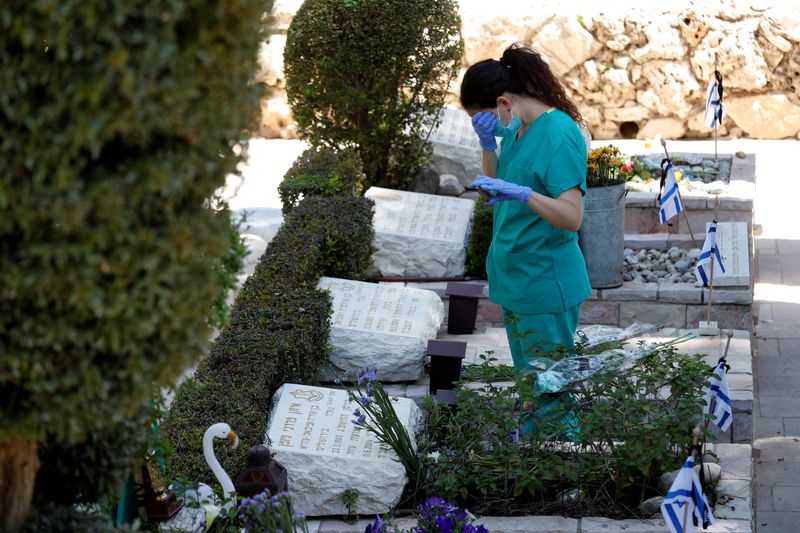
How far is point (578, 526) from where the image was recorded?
12.7 feet

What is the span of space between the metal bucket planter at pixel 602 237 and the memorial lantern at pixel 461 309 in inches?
35.2

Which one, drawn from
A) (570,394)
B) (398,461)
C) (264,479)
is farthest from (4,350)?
(570,394)

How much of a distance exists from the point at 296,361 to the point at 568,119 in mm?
1845

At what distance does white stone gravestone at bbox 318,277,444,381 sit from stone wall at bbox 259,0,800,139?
674 cm

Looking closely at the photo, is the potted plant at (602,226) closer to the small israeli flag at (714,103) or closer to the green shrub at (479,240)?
the green shrub at (479,240)

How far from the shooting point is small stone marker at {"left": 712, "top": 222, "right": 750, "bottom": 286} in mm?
6734

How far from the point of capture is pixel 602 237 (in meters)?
6.94

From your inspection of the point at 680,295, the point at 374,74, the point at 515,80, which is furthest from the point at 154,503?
the point at 374,74

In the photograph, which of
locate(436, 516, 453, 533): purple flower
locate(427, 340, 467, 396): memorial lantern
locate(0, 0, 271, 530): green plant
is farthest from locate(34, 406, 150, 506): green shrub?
locate(427, 340, 467, 396): memorial lantern

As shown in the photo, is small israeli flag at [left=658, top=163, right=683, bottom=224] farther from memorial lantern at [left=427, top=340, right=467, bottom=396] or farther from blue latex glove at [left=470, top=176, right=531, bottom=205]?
blue latex glove at [left=470, top=176, right=531, bottom=205]

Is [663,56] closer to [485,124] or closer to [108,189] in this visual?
[485,124]

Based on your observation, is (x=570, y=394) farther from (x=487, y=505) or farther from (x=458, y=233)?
(x=458, y=233)

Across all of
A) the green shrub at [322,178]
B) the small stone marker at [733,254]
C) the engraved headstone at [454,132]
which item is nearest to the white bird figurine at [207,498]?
the small stone marker at [733,254]

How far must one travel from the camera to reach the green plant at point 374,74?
8.26 metres
